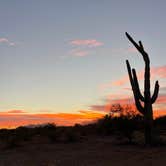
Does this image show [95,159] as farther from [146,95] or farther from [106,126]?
[106,126]

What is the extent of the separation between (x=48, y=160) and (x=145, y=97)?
884 cm

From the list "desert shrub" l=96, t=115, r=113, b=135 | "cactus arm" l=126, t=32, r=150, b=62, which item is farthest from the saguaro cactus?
A: "desert shrub" l=96, t=115, r=113, b=135

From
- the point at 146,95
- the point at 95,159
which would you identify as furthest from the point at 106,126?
the point at 95,159

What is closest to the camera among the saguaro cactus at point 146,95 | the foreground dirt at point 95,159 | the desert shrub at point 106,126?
the foreground dirt at point 95,159

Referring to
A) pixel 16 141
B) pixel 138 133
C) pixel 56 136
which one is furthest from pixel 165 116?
pixel 16 141

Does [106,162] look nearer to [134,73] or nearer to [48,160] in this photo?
[48,160]

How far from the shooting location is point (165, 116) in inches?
2197

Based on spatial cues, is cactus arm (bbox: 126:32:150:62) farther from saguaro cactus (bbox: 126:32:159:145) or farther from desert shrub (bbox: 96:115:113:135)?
desert shrub (bbox: 96:115:113:135)

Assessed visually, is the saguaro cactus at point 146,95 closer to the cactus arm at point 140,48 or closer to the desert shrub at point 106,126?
the cactus arm at point 140,48

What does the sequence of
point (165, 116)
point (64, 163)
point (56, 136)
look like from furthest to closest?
point (165, 116), point (56, 136), point (64, 163)

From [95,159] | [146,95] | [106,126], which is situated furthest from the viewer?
[106,126]

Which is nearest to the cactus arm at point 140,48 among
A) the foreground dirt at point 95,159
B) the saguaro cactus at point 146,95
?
the saguaro cactus at point 146,95

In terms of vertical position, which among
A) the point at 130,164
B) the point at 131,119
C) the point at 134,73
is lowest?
the point at 130,164

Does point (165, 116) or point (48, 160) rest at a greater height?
point (165, 116)
